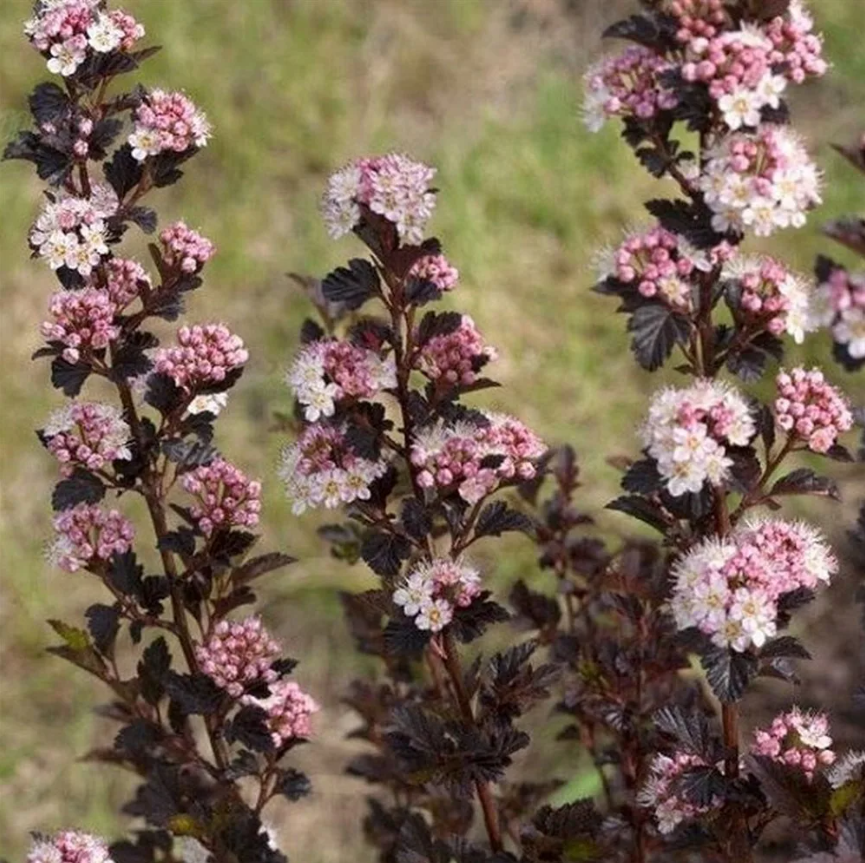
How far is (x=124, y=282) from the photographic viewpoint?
197 cm

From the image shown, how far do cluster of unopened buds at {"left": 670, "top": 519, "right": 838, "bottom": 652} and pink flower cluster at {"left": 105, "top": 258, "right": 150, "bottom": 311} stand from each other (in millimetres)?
726

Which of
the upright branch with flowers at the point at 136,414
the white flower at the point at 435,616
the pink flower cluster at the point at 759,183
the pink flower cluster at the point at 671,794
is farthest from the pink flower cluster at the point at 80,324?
the pink flower cluster at the point at 671,794

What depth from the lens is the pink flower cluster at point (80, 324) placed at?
6.25 feet

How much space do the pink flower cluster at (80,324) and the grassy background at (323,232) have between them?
5.43ft

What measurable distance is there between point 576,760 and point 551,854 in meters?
1.52

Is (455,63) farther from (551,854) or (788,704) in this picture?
(551,854)

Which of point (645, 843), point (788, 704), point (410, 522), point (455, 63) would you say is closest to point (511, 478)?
point (410, 522)

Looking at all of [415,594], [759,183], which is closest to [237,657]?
[415,594]

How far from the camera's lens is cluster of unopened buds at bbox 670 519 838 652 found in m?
1.67

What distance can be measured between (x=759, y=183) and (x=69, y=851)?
106cm

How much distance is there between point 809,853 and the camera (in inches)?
69.4

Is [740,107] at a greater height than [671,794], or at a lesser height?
greater

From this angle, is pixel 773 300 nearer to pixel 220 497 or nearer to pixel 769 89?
pixel 769 89

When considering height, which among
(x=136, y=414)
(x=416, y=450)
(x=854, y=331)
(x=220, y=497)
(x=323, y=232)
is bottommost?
(x=854, y=331)
